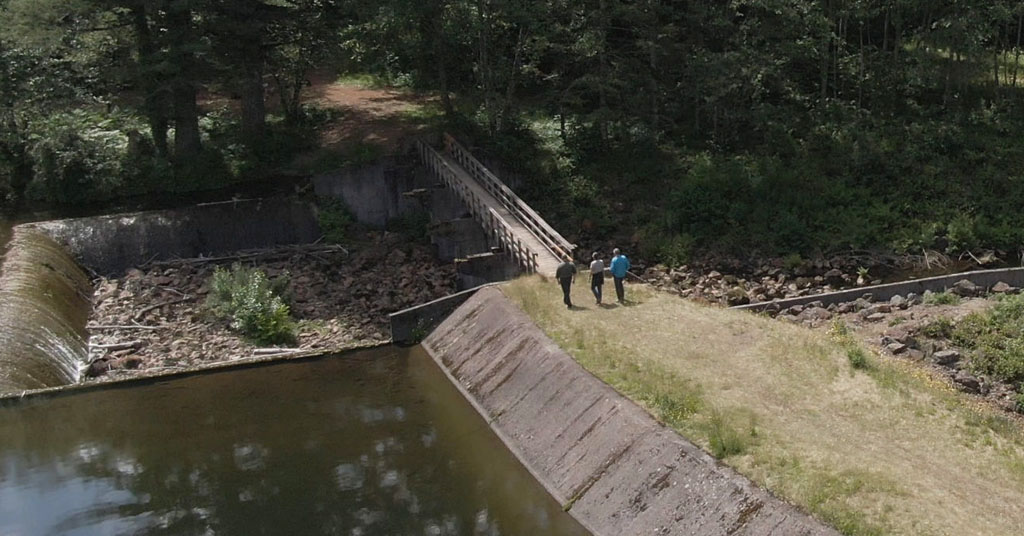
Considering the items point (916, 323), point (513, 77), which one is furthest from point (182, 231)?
point (916, 323)

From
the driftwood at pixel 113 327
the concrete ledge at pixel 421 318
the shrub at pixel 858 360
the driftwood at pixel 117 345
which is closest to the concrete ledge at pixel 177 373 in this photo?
the concrete ledge at pixel 421 318

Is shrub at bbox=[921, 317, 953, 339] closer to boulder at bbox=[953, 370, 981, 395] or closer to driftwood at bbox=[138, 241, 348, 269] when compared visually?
boulder at bbox=[953, 370, 981, 395]

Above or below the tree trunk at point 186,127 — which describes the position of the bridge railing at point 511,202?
below

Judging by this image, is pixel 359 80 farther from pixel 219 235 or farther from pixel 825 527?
pixel 825 527

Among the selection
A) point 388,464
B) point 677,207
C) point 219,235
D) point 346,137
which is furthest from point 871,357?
point 346,137

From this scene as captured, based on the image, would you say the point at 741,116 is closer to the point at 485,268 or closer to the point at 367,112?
the point at 485,268

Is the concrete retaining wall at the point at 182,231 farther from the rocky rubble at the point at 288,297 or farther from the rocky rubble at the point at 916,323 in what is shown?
the rocky rubble at the point at 916,323
